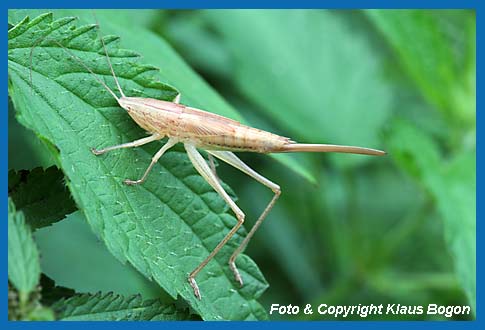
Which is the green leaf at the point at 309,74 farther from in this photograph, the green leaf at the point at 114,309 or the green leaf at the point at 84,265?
the green leaf at the point at 114,309

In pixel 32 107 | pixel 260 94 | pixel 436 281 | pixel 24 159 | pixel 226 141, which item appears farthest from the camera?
pixel 260 94

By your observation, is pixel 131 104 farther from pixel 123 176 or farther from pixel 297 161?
pixel 297 161

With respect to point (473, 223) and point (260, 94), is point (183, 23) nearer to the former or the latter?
point (260, 94)

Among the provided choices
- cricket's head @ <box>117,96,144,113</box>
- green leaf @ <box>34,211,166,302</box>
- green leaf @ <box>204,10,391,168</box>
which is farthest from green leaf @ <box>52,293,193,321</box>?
green leaf @ <box>204,10,391,168</box>

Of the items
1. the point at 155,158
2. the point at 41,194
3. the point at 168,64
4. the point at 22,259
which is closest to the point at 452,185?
the point at 168,64

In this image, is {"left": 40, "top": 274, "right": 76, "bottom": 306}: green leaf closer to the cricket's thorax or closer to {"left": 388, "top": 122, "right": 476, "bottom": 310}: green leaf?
the cricket's thorax

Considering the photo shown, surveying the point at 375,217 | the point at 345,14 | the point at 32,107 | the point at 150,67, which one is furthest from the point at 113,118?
the point at 345,14
